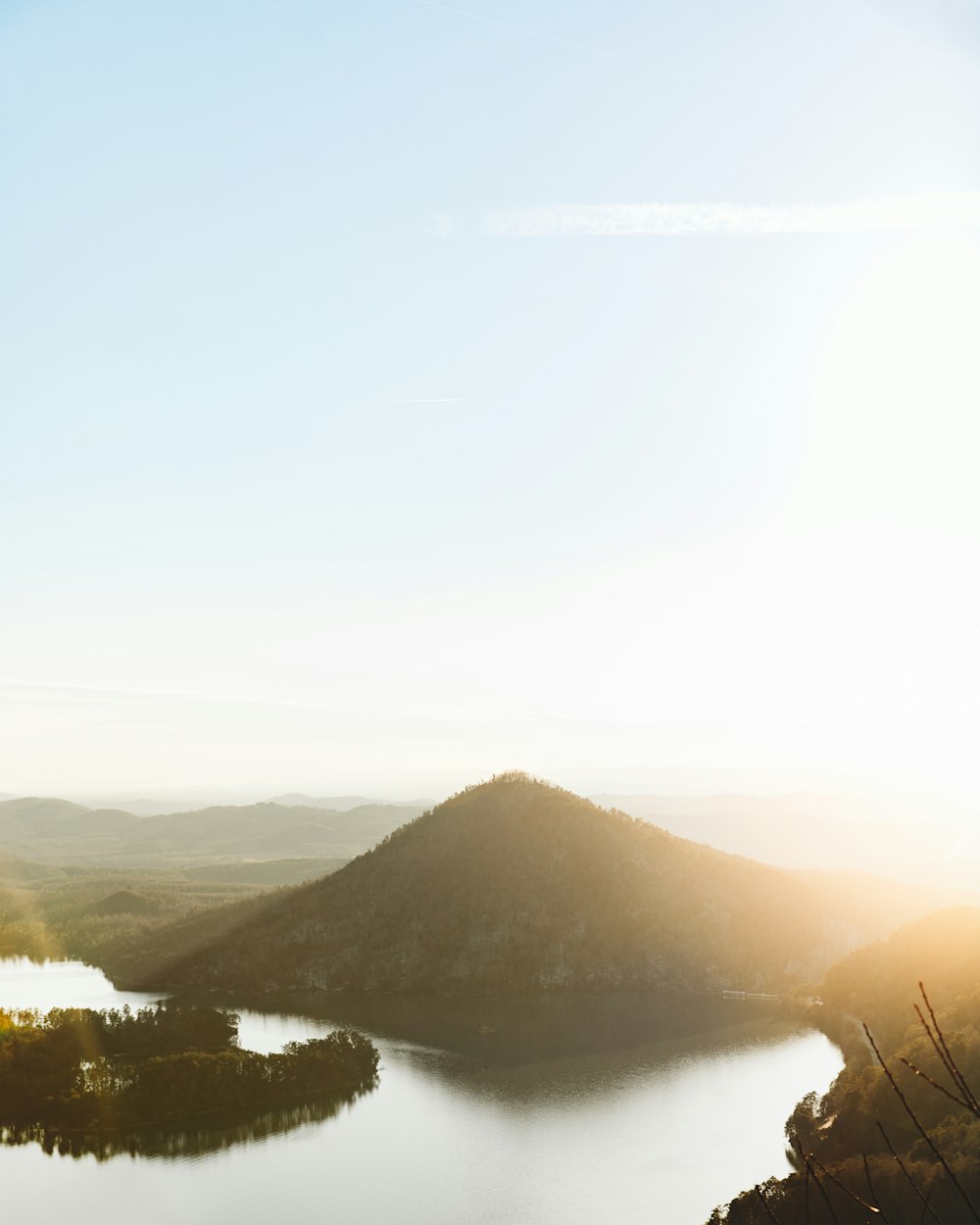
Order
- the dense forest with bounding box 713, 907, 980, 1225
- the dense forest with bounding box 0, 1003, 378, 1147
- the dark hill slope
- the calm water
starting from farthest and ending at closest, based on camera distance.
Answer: the dark hill slope, the dense forest with bounding box 0, 1003, 378, 1147, the calm water, the dense forest with bounding box 713, 907, 980, 1225

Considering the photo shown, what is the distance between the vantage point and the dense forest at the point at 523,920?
501ft

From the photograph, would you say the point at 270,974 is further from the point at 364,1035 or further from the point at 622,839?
the point at 622,839

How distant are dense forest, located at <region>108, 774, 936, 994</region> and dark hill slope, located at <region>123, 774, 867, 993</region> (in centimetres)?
25

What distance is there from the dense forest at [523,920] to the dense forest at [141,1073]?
43.9m

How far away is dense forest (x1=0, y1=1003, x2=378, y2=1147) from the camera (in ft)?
292

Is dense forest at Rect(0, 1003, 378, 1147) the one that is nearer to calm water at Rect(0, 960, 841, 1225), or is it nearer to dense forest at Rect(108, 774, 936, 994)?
calm water at Rect(0, 960, 841, 1225)

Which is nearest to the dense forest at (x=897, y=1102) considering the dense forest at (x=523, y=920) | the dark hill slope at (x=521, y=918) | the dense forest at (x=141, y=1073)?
the dense forest at (x=523, y=920)

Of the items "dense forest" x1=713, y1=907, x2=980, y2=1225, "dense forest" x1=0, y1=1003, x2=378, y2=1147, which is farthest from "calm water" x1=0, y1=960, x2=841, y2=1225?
"dense forest" x1=713, y1=907, x2=980, y2=1225

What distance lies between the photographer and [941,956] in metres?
113

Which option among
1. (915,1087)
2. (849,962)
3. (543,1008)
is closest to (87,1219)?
(915,1087)

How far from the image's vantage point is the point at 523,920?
15950 centimetres

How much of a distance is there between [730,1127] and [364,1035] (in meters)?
51.3

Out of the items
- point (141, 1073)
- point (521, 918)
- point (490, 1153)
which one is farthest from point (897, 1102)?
point (521, 918)

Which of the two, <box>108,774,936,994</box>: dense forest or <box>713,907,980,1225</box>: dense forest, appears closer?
<box>713,907,980,1225</box>: dense forest
